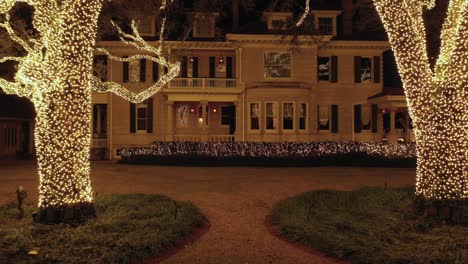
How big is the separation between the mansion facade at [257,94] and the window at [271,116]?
6 centimetres

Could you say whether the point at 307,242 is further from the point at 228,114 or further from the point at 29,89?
the point at 228,114

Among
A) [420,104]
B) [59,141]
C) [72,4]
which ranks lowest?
[59,141]

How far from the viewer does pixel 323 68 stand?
1014 inches

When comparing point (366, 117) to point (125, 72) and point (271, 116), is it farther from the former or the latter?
point (125, 72)

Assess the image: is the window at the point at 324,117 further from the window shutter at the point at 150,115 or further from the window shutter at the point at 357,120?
the window shutter at the point at 150,115

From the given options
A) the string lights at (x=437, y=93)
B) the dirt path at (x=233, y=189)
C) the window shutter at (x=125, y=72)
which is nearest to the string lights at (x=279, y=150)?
the dirt path at (x=233, y=189)

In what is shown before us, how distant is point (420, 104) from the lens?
8.28 metres

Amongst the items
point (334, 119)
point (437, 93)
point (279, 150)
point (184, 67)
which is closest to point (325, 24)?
point (334, 119)

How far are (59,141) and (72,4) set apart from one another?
249 centimetres

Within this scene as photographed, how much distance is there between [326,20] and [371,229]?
20742mm

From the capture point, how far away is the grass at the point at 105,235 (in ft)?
20.1

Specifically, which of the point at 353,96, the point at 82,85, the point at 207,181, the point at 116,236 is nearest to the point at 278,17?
the point at 353,96

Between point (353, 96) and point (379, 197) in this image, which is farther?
point (353, 96)

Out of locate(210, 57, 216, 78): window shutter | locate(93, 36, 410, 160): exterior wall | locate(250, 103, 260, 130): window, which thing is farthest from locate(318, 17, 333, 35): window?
locate(210, 57, 216, 78): window shutter
